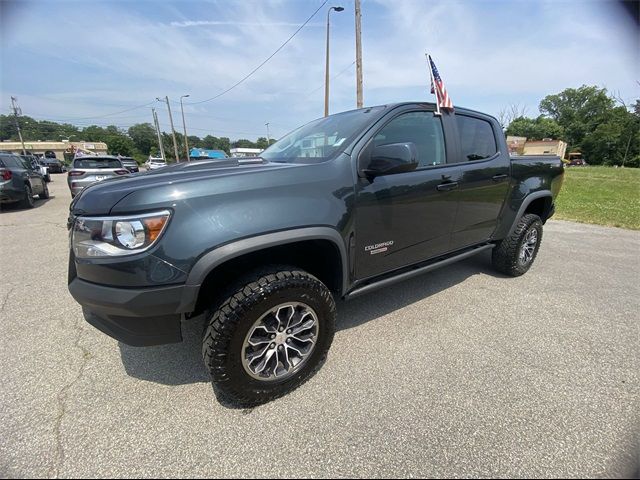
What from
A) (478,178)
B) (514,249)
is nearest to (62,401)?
(478,178)

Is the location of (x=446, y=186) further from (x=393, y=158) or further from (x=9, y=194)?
(x=9, y=194)

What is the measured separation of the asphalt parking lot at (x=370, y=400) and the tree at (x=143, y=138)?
331ft

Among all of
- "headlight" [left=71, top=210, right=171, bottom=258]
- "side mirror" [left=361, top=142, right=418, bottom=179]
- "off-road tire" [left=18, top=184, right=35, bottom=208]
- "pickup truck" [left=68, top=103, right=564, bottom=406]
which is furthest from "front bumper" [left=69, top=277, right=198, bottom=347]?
"off-road tire" [left=18, top=184, right=35, bottom=208]

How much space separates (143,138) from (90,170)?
325ft

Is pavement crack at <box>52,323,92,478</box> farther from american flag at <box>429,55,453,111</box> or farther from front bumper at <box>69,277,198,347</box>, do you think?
american flag at <box>429,55,453,111</box>

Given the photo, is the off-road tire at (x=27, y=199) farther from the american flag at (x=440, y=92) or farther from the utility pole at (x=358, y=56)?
the utility pole at (x=358, y=56)

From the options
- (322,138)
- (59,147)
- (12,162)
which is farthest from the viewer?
(59,147)

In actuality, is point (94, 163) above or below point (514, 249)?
above

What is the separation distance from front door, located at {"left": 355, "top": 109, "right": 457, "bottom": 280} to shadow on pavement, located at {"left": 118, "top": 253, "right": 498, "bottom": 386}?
2.19ft

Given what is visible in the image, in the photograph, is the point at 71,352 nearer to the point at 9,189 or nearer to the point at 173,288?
the point at 173,288

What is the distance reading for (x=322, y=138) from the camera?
2721 millimetres

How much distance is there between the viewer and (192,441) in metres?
1.75

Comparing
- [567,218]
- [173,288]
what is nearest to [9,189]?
[173,288]

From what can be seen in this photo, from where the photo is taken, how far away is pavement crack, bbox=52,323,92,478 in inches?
63.6
